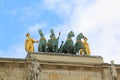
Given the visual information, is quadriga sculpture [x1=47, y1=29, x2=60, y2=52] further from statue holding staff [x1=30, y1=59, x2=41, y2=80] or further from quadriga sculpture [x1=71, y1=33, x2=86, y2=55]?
statue holding staff [x1=30, y1=59, x2=41, y2=80]

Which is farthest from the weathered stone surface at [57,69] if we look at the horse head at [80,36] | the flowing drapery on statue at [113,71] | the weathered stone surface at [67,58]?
the horse head at [80,36]

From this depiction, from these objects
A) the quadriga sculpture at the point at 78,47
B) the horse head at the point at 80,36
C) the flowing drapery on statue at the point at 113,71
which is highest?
the horse head at the point at 80,36

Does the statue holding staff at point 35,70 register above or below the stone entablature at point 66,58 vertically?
below

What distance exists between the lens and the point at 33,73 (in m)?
24.2

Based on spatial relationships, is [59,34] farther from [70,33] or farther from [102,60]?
[102,60]

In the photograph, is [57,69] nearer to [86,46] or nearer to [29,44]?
[29,44]

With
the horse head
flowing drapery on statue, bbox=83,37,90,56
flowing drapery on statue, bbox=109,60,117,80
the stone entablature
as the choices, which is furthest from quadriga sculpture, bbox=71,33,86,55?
flowing drapery on statue, bbox=109,60,117,80

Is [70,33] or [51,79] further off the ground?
[70,33]

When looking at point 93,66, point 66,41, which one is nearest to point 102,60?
point 93,66

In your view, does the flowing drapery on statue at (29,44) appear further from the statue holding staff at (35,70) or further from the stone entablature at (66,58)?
the statue holding staff at (35,70)

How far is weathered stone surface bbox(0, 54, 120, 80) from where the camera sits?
80.6ft

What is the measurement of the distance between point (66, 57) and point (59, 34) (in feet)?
7.07

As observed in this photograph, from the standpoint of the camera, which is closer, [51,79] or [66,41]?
[51,79]

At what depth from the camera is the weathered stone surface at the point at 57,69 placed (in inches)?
967
